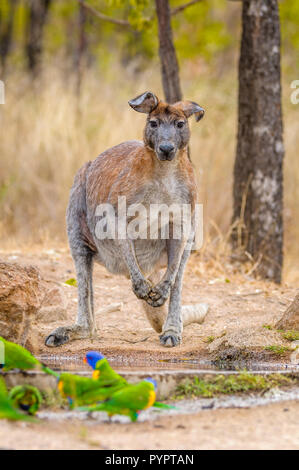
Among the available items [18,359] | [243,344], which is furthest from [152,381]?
[243,344]

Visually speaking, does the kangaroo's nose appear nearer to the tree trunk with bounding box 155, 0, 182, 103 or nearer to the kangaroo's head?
the kangaroo's head

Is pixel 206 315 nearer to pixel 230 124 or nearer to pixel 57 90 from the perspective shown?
pixel 230 124

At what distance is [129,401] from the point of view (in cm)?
311

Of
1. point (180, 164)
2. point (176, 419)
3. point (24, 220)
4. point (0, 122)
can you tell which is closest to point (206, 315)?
point (180, 164)

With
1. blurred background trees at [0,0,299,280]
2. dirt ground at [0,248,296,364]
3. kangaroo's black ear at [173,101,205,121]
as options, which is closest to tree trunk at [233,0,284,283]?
blurred background trees at [0,0,299,280]

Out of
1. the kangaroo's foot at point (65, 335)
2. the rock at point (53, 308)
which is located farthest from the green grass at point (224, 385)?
the rock at point (53, 308)

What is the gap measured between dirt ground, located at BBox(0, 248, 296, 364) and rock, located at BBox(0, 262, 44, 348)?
15.0 inches

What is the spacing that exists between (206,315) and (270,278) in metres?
2.01

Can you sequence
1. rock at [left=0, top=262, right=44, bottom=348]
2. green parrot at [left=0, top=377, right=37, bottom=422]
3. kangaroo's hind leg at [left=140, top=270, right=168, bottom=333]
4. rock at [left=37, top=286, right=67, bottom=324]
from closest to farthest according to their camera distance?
green parrot at [left=0, top=377, right=37, bottom=422]
rock at [left=0, top=262, right=44, bottom=348]
kangaroo's hind leg at [left=140, top=270, right=168, bottom=333]
rock at [left=37, top=286, right=67, bottom=324]

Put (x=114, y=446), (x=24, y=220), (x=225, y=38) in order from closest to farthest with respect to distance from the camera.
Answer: (x=114, y=446) → (x=24, y=220) → (x=225, y=38)

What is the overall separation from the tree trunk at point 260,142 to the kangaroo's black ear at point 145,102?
3.24 metres

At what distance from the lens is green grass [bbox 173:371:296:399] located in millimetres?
3688

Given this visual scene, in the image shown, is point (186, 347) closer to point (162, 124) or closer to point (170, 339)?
point (170, 339)

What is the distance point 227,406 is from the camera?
3.50 metres
